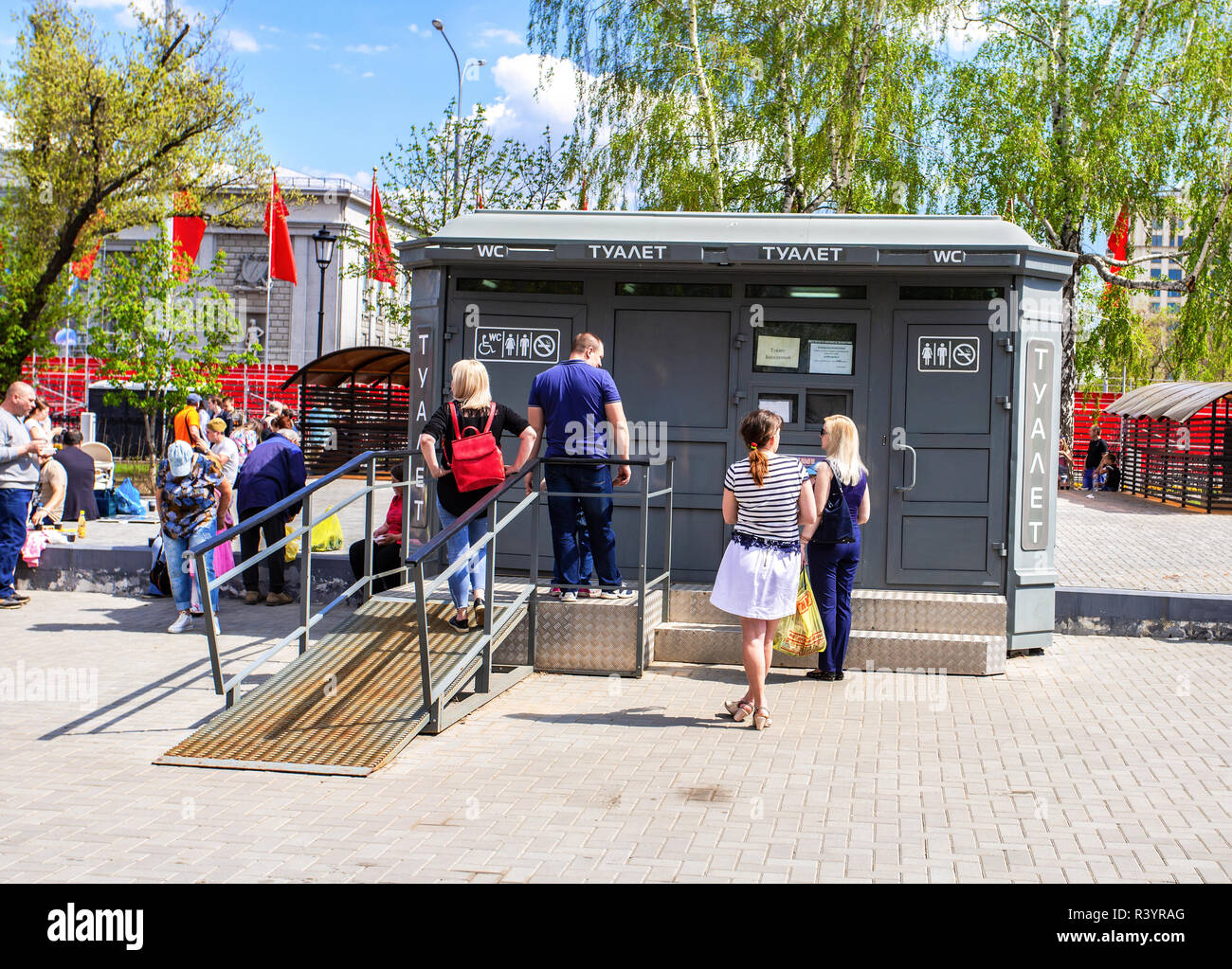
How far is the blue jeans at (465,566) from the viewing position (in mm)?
7562

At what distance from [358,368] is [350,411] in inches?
51.0

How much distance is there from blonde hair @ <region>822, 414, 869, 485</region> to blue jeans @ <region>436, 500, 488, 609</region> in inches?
91.5

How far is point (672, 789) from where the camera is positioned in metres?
5.57

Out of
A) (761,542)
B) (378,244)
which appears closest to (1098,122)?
(378,244)

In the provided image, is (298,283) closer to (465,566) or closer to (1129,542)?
(1129,542)

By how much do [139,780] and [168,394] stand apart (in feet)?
61.0

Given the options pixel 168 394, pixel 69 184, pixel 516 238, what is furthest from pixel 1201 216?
pixel 69 184

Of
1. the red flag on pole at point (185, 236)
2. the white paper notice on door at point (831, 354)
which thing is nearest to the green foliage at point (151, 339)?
the red flag on pole at point (185, 236)

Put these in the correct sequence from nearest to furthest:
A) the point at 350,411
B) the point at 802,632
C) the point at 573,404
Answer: the point at 802,632 < the point at 573,404 < the point at 350,411

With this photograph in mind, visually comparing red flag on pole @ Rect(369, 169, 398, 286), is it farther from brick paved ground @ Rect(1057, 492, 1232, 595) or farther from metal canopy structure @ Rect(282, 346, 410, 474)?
brick paved ground @ Rect(1057, 492, 1232, 595)

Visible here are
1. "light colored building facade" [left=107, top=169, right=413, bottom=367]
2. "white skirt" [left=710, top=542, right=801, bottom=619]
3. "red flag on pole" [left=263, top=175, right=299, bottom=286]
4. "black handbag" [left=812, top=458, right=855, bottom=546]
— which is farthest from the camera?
"light colored building facade" [left=107, top=169, right=413, bottom=367]

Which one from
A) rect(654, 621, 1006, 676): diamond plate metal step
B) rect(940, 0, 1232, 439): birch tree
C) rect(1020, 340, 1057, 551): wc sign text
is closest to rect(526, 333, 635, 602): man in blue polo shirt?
rect(654, 621, 1006, 676): diamond plate metal step

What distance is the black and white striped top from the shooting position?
6711 mm
